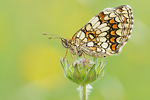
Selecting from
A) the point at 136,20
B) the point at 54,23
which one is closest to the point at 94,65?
the point at 136,20

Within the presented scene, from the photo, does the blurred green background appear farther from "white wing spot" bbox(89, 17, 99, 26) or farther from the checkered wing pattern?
"white wing spot" bbox(89, 17, 99, 26)

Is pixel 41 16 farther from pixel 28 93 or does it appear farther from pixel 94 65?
pixel 94 65

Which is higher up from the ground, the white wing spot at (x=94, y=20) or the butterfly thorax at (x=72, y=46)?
the white wing spot at (x=94, y=20)

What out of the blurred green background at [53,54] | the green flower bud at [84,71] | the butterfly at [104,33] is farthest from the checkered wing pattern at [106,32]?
the blurred green background at [53,54]

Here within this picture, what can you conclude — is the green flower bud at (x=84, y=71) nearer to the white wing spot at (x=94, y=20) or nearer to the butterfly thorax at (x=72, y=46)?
the butterfly thorax at (x=72, y=46)

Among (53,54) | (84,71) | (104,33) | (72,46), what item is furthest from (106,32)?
(53,54)

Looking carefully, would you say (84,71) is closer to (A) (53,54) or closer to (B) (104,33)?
(B) (104,33)
